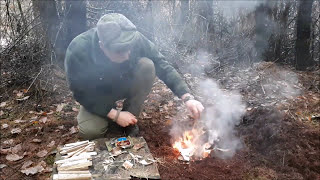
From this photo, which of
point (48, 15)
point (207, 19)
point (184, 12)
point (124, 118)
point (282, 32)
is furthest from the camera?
point (184, 12)

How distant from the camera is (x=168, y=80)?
3490 millimetres

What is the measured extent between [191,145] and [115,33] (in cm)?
169

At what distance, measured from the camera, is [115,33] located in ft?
9.06

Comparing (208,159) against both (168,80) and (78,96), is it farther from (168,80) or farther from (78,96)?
(78,96)

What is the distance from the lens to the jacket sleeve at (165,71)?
340 centimetres

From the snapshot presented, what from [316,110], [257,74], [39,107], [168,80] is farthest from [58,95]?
[316,110]

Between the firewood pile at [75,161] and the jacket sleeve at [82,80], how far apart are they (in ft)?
1.73

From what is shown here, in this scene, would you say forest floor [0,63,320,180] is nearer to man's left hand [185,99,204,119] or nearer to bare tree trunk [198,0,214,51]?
man's left hand [185,99,204,119]

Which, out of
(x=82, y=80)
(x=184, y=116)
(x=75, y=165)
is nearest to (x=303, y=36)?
(x=184, y=116)

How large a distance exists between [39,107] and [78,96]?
1720 millimetres

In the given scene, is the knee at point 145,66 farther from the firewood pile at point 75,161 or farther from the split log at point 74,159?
the split log at point 74,159

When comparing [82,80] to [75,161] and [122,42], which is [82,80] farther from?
[75,161]

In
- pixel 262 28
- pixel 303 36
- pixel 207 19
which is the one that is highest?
pixel 207 19

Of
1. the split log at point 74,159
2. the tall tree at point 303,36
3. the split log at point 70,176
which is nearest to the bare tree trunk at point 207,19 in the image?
the tall tree at point 303,36
